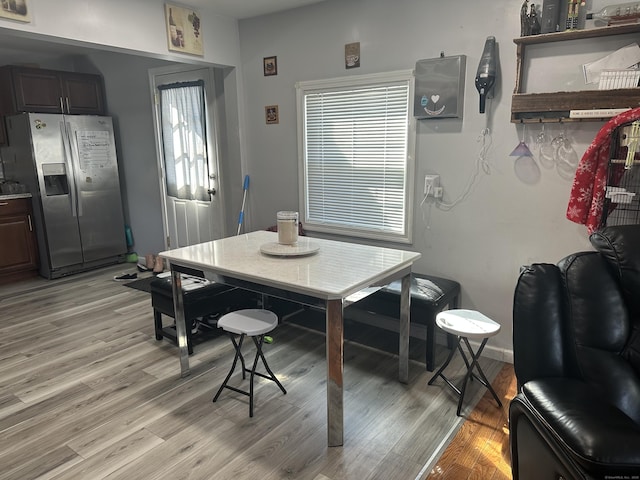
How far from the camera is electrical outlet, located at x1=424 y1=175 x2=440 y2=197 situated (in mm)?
3023

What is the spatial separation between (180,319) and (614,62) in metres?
2.84

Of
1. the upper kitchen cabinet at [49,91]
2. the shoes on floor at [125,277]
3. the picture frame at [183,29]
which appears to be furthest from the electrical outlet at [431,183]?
the upper kitchen cabinet at [49,91]

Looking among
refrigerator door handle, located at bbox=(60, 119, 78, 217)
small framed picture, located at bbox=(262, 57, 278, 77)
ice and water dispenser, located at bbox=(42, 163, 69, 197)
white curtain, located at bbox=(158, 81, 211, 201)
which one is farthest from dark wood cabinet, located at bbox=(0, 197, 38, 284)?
small framed picture, located at bbox=(262, 57, 278, 77)

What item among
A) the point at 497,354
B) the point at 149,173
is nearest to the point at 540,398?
the point at 497,354

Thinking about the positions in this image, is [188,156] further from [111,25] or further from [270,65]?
[111,25]

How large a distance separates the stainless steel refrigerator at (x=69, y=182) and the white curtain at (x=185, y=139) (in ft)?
3.11

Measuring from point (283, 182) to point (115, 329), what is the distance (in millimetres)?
1860

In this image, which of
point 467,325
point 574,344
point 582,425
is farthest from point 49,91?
point 582,425

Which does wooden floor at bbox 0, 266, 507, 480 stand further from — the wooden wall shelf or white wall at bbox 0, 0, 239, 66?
white wall at bbox 0, 0, 239, 66

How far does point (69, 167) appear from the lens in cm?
482

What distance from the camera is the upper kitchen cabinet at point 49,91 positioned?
4578 millimetres

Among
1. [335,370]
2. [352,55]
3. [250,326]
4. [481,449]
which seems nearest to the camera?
[335,370]

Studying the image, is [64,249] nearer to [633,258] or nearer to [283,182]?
[283,182]

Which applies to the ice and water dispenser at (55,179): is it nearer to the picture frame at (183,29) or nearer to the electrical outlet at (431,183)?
the picture frame at (183,29)
